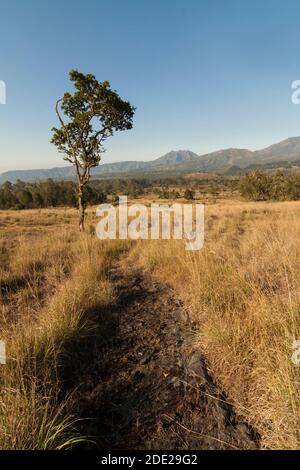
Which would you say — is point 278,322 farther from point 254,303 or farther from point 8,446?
point 8,446

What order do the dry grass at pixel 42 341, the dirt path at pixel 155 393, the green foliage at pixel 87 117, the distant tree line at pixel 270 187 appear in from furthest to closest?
the distant tree line at pixel 270 187, the green foliage at pixel 87 117, the dirt path at pixel 155 393, the dry grass at pixel 42 341

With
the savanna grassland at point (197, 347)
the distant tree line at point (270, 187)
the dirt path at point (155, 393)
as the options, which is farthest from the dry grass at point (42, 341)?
the distant tree line at point (270, 187)

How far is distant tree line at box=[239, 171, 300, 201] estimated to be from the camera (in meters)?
39.9

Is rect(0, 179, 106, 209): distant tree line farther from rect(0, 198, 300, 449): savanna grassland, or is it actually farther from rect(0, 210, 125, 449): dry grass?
rect(0, 198, 300, 449): savanna grassland

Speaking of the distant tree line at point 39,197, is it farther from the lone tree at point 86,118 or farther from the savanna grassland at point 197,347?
the savanna grassland at point 197,347

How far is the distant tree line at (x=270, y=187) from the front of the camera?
3994cm

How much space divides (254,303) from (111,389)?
1.46m

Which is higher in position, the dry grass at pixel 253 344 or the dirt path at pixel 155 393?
the dry grass at pixel 253 344

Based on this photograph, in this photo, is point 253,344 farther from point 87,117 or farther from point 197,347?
point 87,117

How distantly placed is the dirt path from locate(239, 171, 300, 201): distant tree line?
41.6m

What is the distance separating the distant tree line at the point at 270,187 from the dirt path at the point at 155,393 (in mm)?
41637

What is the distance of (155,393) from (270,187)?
44.6 m

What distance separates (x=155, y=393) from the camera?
6.83ft

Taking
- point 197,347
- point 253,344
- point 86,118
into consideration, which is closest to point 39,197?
point 86,118
